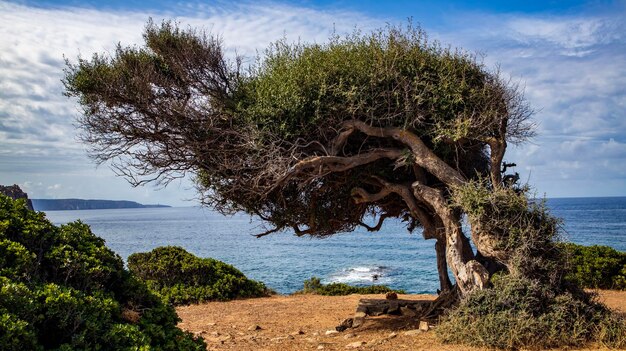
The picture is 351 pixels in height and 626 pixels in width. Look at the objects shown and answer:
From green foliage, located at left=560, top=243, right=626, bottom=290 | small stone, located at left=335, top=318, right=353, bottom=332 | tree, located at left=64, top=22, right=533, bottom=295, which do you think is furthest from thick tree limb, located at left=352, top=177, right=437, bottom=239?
green foliage, located at left=560, top=243, right=626, bottom=290

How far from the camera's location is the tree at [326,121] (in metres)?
12.0

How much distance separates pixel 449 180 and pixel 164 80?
256 inches

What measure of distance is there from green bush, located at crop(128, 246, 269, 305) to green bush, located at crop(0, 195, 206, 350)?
10.8 metres

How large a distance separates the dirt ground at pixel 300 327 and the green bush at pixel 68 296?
14.2 ft

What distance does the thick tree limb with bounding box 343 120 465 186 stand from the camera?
12008 millimetres

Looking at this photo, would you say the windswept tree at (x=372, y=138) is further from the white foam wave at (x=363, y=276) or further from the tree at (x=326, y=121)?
the white foam wave at (x=363, y=276)

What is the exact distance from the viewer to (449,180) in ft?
39.4

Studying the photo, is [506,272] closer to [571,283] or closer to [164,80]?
[571,283]

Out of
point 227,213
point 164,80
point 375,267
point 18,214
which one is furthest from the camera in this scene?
point 375,267

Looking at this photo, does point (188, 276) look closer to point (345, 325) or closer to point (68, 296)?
point (345, 325)

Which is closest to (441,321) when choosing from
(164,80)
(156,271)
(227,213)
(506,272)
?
(506,272)

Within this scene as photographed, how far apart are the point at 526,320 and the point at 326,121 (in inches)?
213

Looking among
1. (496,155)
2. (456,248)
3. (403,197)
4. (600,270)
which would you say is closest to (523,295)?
(456,248)

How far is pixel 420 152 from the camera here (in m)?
12.1
